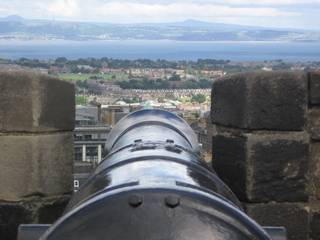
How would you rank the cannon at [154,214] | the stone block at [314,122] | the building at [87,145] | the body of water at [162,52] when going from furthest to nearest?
the body of water at [162,52]
the building at [87,145]
the stone block at [314,122]
the cannon at [154,214]

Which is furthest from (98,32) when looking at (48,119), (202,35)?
(48,119)

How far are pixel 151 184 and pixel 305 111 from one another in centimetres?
269

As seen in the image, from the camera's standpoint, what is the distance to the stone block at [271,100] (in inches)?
176

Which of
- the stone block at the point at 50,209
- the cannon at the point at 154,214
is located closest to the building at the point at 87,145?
the stone block at the point at 50,209

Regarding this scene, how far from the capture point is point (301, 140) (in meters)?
4.52

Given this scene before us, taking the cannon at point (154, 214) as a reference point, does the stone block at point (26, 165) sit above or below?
below

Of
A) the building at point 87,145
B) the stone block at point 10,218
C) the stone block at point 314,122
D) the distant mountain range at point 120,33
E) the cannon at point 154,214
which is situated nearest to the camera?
the cannon at point 154,214

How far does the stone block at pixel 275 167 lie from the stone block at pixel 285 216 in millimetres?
45

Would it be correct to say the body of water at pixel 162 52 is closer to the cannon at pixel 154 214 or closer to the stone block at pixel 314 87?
the stone block at pixel 314 87

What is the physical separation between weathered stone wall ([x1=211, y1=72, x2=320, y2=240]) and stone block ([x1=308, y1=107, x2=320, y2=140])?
0.07 ft

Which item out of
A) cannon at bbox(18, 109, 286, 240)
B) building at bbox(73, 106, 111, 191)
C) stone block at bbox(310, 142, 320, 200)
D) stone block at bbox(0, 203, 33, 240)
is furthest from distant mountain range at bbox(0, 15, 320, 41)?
cannon at bbox(18, 109, 286, 240)

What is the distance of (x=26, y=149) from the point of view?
4461mm

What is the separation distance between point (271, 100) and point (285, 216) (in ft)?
2.47

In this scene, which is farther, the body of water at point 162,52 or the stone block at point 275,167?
the body of water at point 162,52
